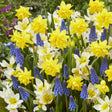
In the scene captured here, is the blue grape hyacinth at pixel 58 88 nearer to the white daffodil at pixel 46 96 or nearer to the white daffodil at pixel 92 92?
the white daffodil at pixel 46 96

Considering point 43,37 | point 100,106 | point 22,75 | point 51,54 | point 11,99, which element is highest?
point 43,37

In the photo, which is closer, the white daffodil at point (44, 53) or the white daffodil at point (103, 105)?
the white daffodil at point (103, 105)

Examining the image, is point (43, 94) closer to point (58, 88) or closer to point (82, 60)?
point (58, 88)

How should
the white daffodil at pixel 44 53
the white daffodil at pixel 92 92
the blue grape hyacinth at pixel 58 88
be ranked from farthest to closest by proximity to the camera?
the white daffodil at pixel 44 53 → the white daffodil at pixel 92 92 → the blue grape hyacinth at pixel 58 88

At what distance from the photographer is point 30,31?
242cm

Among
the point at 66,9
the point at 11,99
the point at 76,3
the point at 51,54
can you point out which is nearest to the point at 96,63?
the point at 51,54

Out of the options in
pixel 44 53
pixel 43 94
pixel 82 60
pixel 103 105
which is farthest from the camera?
pixel 44 53

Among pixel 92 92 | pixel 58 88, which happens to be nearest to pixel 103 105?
pixel 92 92

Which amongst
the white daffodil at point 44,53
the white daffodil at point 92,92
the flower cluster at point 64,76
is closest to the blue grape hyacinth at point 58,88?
the flower cluster at point 64,76

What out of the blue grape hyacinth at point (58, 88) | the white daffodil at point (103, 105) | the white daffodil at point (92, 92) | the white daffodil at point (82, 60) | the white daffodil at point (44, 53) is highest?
the white daffodil at point (44, 53)

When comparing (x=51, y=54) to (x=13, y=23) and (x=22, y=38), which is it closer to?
(x=22, y=38)

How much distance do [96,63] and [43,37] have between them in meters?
0.70

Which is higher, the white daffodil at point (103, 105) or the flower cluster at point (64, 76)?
the flower cluster at point (64, 76)

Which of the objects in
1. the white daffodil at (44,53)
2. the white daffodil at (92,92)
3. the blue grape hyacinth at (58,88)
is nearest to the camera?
the blue grape hyacinth at (58,88)
